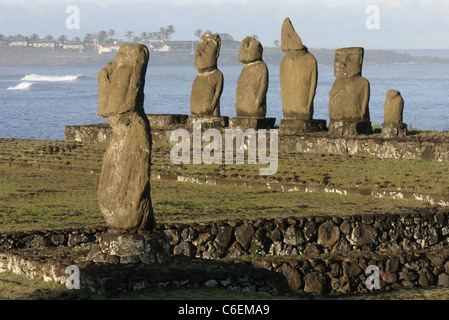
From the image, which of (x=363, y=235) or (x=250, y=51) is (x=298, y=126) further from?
(x=363, y=235)

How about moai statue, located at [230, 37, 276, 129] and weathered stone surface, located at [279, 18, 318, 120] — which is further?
moai statue, located at [230, 37, 276, 129]

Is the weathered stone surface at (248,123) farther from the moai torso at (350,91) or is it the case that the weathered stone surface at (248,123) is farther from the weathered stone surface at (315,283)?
the weathered stone surface at (315,283)

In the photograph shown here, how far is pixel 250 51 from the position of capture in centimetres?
2148

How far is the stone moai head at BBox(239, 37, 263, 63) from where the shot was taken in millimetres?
21500

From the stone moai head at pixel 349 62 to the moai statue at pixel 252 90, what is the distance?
1753 millimetres

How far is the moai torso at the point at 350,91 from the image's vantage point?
20.4 m

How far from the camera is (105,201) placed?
9.55 meters

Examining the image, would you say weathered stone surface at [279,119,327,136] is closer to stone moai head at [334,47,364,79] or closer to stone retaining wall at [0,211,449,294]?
stone moai head at [334,47,364,79]

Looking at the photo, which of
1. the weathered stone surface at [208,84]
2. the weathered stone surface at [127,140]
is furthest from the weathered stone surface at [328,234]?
the weathered stone surface at [208,84]

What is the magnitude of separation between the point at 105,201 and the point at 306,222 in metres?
3.55

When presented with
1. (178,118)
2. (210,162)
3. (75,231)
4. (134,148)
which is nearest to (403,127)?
(210,162)

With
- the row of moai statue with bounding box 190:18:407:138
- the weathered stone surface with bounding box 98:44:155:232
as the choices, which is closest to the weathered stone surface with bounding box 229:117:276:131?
the row of moai statue with bounding box 190:18:407:138

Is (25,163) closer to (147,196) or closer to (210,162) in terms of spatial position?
(210,162)

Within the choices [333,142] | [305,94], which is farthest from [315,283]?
[305,94]
